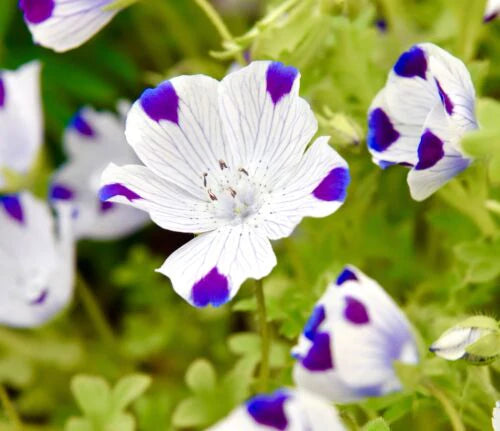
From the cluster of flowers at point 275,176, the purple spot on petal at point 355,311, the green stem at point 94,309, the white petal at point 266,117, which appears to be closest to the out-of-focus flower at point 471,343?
the cluster of flowers at point 275,176

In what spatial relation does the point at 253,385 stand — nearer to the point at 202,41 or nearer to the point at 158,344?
the point at 158,344

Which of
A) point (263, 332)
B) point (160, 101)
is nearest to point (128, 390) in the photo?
point (263, 332)

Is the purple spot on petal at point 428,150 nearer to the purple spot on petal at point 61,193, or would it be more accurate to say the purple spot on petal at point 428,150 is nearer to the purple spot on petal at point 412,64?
the purple spot on petal at point 412,64

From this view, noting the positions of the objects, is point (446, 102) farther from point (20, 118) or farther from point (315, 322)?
point (20, 118)

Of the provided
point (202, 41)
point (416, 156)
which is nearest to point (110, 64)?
point (202, 41)

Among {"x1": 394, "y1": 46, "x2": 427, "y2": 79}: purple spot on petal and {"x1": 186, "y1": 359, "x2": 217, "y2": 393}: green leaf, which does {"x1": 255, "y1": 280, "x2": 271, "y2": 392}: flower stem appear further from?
{"x1": 394, "y1": 46, "x2": 427, "y2": 79}: purple spot on petal

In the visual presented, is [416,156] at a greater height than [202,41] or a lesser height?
greater
